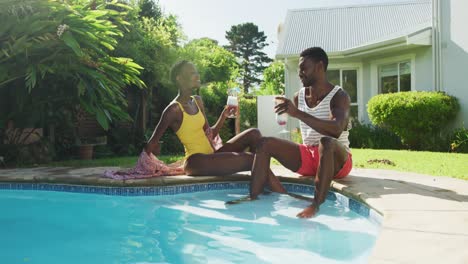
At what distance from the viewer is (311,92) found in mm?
4418

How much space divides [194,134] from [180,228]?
143 centimetres

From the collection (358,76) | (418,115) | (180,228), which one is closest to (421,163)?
(418,115)

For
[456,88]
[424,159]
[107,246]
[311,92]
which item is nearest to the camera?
[107,246]

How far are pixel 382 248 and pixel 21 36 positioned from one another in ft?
19.6

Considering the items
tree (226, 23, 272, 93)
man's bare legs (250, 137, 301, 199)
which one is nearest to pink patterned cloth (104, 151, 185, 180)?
man's bare legs (250, 137, 301, 199)

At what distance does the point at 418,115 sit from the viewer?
31.3ft

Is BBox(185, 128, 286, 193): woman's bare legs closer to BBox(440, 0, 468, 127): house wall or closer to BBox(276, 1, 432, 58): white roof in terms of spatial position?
BBox(440, 0, 468, 127): house wall

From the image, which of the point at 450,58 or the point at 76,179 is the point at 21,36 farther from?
the point at 450,58

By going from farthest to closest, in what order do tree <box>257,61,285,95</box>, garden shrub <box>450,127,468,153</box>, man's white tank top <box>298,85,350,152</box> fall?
tree <box>257,61,285,95</box> < garden shrub <box>450,127,468,153</box> < man's white tank top <box>298,85,350,152</box>

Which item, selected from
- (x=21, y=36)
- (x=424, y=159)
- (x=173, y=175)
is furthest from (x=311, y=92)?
(x=21, y=36)

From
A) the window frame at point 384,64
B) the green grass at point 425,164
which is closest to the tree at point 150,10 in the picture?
the window frame at point 384,64

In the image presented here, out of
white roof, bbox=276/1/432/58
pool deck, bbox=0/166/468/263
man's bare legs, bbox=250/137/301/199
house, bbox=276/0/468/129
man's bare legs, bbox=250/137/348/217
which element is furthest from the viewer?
white roof, bbox=276/1/432/58

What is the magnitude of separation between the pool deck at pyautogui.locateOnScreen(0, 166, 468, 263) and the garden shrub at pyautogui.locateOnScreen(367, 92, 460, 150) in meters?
4.75

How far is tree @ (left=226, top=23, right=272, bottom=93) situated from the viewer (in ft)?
155
